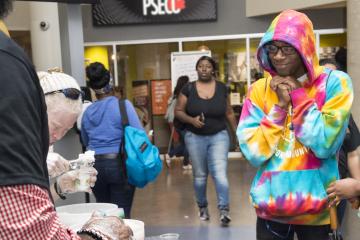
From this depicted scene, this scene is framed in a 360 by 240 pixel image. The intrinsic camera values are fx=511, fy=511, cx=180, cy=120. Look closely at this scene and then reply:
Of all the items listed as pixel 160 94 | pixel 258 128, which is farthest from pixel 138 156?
pixel 160 94

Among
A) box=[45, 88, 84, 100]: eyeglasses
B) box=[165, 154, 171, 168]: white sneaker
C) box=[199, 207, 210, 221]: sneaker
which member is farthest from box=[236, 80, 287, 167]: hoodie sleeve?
box=[165, 154, 171, 168]: white sneaker

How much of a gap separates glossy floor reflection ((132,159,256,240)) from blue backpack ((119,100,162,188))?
1.40 meters

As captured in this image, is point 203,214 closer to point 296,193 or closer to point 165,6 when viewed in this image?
point 296,193

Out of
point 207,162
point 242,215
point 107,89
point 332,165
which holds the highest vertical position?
point 107,89

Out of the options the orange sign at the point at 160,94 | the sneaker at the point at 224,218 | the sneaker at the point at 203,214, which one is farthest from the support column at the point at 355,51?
the orange sign at the point at 160,94

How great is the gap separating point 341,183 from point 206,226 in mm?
3593

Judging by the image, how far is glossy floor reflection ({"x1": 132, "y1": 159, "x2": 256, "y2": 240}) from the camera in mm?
5596

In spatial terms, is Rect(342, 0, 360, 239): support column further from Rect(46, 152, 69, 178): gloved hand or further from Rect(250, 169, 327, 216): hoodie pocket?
Rect(46, 152, 69, 178): gloved hand

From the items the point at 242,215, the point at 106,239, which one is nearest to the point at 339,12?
the point at 242,215

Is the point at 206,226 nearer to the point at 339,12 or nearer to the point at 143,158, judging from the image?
the point at 143,158

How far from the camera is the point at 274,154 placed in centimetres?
244

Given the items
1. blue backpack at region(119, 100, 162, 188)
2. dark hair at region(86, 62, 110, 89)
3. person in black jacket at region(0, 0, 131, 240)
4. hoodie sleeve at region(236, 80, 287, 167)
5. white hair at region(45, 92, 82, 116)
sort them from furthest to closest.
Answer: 1. dark hair at region(86, 62, 110, 89)
2. blue backpack at region(119, 100, 162, 188)
3. hoodie sleeve at region(236, 80, 287, 167)
4. white hair at region(45, 92, 82, 116)
5. person in black jacket at region(0, 0, 131, 240)

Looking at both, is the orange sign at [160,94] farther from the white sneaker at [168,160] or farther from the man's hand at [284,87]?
the man's hand at [284,87]

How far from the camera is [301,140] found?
7.68ft
